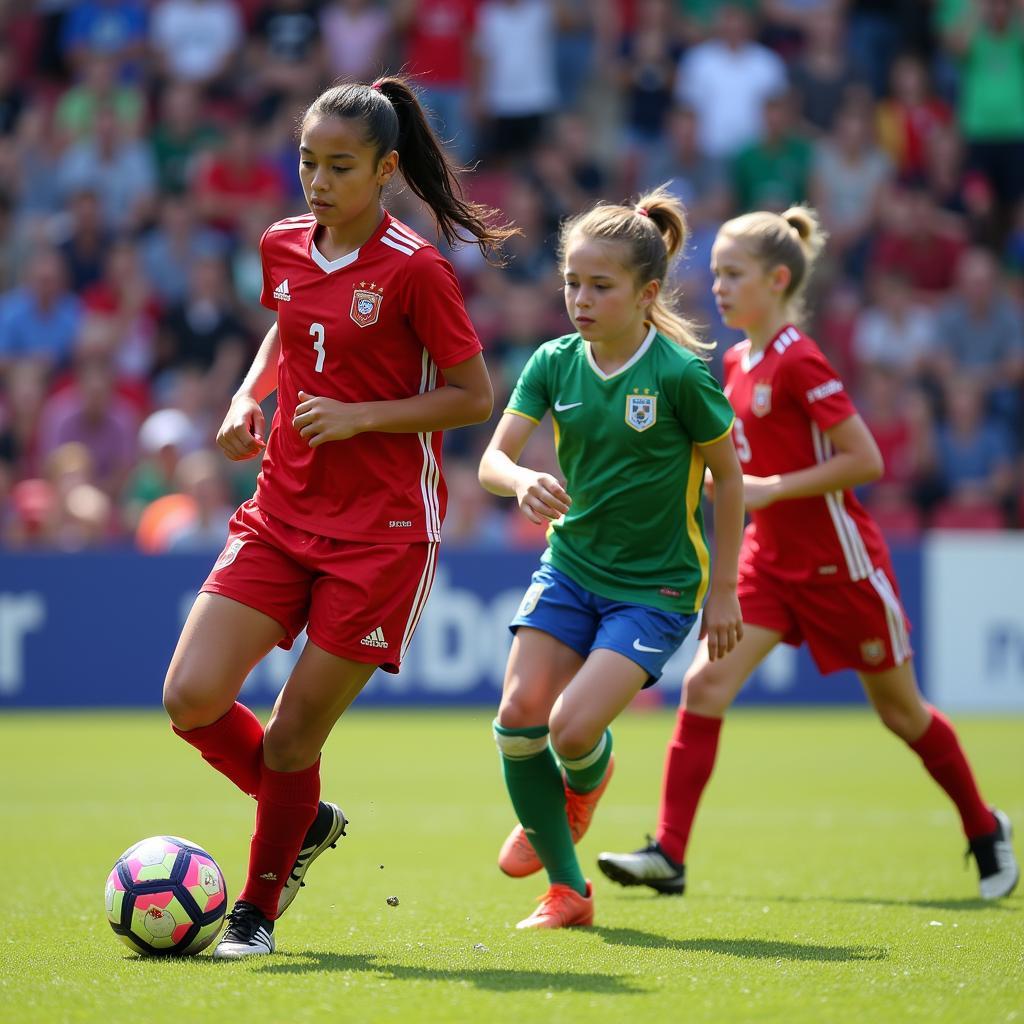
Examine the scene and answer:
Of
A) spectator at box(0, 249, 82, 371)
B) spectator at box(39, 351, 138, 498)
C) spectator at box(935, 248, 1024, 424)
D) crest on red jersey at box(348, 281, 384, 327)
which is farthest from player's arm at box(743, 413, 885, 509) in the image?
spectator at box(0, 249, 82, 371)

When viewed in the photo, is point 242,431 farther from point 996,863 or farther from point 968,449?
point 968,449

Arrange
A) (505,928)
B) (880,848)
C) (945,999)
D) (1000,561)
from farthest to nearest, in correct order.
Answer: (1000,561) → (880,848) → (505,928) → (945,999)

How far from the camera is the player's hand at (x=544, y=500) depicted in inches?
179

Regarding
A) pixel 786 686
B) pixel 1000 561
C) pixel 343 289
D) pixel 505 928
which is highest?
pixel 343 289

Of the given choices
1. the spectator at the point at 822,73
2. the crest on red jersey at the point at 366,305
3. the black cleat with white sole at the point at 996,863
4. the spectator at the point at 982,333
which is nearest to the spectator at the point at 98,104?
the spectator at the point at 822,73

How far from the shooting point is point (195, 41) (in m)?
15.8

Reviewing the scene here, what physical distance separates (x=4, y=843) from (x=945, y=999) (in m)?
4.30

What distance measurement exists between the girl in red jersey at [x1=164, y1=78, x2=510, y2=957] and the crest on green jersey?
65cm

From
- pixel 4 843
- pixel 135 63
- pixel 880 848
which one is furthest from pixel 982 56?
pixel 4 843

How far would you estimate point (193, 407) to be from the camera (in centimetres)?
1346

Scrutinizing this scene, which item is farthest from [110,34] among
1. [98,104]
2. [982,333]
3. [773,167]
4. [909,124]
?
[982,333]

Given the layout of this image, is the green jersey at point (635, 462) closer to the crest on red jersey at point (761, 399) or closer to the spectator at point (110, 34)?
the crest on red jersey at point (761, 399)

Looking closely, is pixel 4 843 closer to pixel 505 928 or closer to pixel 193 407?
pixel 505 928

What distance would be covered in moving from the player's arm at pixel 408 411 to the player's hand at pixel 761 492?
142 cm
